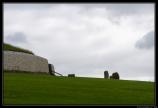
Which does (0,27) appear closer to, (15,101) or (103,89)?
(15,101)

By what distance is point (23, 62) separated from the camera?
26.2 meters

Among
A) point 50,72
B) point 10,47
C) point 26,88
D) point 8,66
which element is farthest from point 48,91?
point 10,47

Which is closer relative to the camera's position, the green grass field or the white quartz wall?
the green grass field

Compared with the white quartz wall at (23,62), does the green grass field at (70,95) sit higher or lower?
lower

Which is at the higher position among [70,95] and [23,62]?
[23,62]

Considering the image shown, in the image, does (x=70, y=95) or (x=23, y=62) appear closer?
(x=70, y=95)

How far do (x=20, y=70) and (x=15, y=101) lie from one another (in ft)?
44.6

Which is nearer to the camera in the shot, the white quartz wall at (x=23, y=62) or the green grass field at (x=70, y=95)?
the green grass field at (x=70, y=95)

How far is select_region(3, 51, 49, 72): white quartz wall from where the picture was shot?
25464mm

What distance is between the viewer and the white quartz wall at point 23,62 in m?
25.5

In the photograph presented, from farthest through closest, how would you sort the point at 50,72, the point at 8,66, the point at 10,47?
1. the point at 10,47
2. the point at 50,72
3. the point at 8,66

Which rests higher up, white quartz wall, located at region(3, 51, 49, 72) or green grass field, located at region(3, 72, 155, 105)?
white quartz wall, located at region(3, 51, 49, 72)

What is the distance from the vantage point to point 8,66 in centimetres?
2512

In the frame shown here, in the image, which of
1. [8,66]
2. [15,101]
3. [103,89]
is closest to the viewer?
[15,101]
